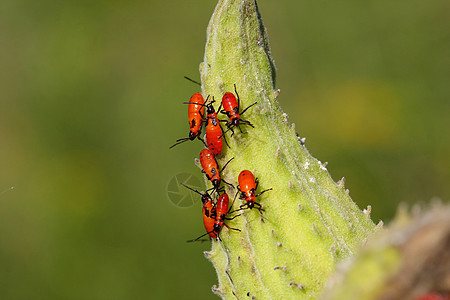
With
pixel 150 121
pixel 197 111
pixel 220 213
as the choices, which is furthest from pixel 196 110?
pixel 150 121

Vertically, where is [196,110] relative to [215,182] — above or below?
above

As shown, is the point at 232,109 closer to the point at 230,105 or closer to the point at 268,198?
the point at 230,105

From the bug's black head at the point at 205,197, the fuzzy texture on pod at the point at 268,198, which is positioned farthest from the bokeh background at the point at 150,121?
the fuzzy texture on pod at the point at 268,198

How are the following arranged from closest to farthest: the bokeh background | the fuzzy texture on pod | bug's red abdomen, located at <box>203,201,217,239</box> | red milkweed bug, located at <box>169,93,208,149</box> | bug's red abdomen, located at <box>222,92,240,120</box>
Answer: the fuzzy texture on pod < bug's red abdomen, located at <box>222,92,240,120</box> < bug's red abdomen, located at <box>203,201,217,239</box> < red milkweed bug, located at <box>169,93,208,149</box> < the bokeh background

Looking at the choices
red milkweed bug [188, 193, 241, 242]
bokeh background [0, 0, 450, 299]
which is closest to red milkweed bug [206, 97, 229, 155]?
red milkweed bug [188, 193, 241, 242]

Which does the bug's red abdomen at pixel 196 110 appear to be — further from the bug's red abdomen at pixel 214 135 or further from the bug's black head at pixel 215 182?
the bug's black head at pixel 215 182

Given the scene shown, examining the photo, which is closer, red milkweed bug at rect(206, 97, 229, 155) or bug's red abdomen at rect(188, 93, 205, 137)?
red milkweed bug at rect(206, 97, 229, 155)

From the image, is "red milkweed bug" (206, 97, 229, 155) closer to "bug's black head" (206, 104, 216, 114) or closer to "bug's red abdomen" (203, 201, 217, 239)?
"bug's black head" (206, 104, 216, 114)
